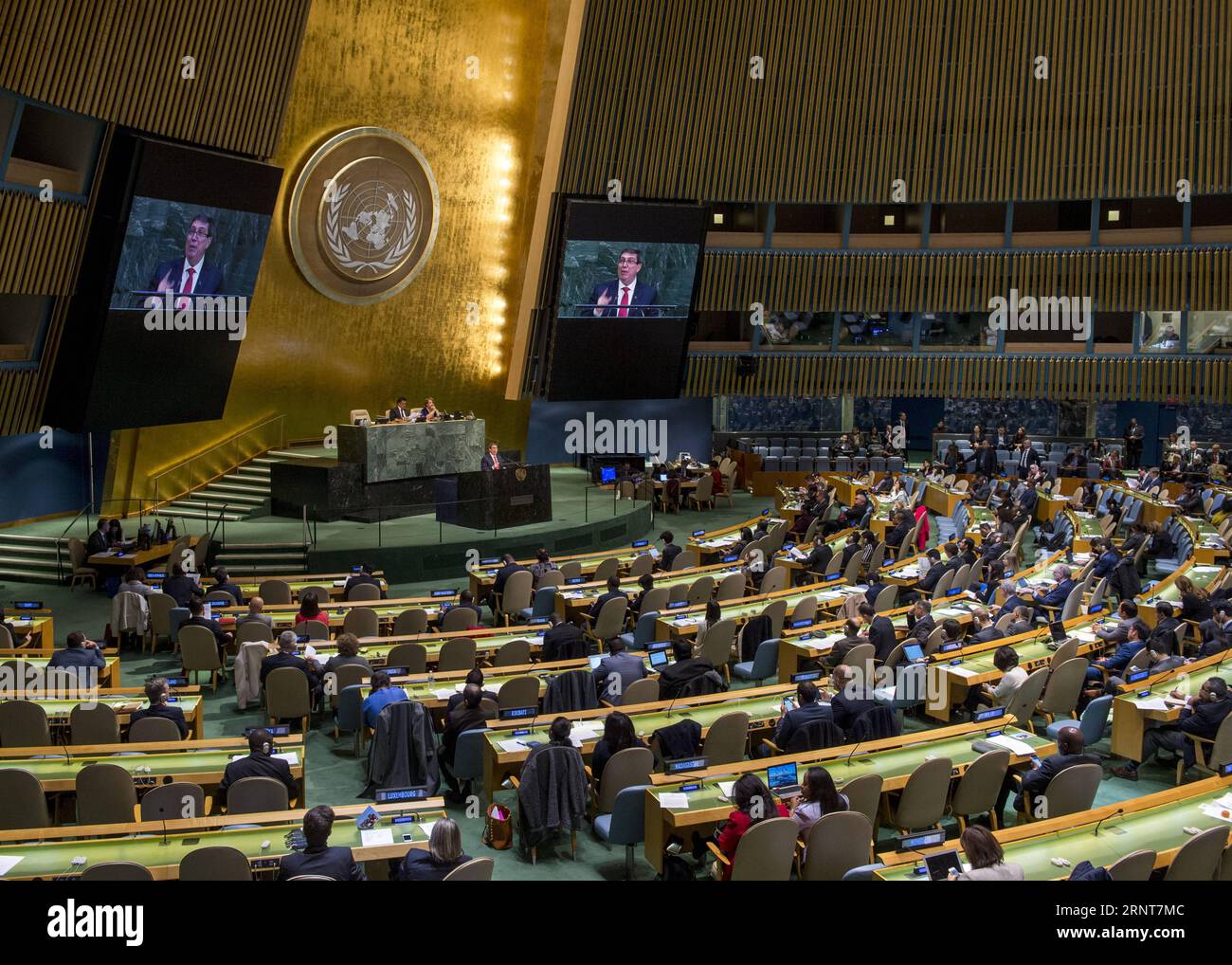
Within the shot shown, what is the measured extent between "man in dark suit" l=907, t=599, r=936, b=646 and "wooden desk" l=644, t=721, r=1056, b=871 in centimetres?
236

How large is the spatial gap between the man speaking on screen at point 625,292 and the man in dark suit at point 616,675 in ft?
48.5

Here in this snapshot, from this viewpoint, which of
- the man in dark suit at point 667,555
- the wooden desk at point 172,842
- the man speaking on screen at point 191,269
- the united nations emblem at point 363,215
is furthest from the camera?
the united nations emblem at point 363,215

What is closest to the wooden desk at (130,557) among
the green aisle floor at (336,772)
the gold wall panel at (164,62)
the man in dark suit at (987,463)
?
the green aisle floor at (336,772)

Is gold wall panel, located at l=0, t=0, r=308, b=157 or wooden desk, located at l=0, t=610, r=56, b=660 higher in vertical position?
gold wall panel, located at l=0, t=0, r=308, b=157

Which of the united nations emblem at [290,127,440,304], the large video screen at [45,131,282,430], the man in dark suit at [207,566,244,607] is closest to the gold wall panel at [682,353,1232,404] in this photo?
the united nations emblem at [290,127,440,304]

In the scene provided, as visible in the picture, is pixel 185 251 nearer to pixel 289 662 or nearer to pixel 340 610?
pixel 340 610

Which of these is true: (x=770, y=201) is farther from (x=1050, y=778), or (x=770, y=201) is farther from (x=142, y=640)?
(x=1050, y=778)

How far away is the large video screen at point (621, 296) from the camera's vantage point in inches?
937

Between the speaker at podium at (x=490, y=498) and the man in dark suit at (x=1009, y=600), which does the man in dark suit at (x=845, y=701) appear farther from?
the speaker at podium at (x=490, y=498)

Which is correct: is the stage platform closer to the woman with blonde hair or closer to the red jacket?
the red jacket

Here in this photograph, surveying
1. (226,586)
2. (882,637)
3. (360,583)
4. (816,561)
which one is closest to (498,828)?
(882,637)

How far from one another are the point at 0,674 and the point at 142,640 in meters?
3.61

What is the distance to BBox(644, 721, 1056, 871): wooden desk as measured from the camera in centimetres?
747
